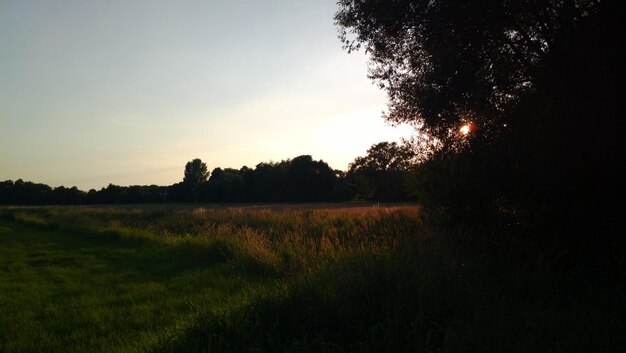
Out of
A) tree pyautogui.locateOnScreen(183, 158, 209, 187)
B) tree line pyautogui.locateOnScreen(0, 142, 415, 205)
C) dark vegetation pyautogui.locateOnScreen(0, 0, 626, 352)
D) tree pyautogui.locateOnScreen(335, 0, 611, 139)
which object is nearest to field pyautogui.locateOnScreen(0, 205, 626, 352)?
dark vegetation pyautogui.locateOnScreen(0, 0, 626, 352)

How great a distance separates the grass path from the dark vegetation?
49 cm

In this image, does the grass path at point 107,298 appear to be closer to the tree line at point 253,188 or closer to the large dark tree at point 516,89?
the large dark tree at point 516,89

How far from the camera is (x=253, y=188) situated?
9094 cm

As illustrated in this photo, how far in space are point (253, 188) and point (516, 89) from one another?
276 feet

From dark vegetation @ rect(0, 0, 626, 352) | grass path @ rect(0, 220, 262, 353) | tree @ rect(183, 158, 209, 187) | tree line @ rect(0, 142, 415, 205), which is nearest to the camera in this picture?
dark vegetation @ rect(0, 0, 626, 352)

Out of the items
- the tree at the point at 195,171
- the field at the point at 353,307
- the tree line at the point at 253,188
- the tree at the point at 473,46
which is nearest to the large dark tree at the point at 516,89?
the tree at the point at 473,46

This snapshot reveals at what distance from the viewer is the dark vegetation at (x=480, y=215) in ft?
16.0

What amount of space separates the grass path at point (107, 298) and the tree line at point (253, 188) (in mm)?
45278

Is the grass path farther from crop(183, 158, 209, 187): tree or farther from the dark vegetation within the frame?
crop(183, 158, 209, 187): tree

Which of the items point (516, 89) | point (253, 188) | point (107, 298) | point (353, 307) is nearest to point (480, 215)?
point (516, 89)

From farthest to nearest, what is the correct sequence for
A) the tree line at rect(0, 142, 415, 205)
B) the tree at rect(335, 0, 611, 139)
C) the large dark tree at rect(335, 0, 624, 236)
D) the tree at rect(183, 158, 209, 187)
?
1. the tree at rect(183, 158, 209, 187)
2. the tree line at rect(0, 142, 415, 205)
3. the tree at rect(335, 0, 611, 139)
4. the large dark tree at rect(335, 0, 624, 236)

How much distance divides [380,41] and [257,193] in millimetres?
81664

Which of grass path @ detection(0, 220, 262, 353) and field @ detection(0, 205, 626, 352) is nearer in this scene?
field @ detection(0, 205, 626, 352)

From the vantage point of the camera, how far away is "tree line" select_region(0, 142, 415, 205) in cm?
7000
